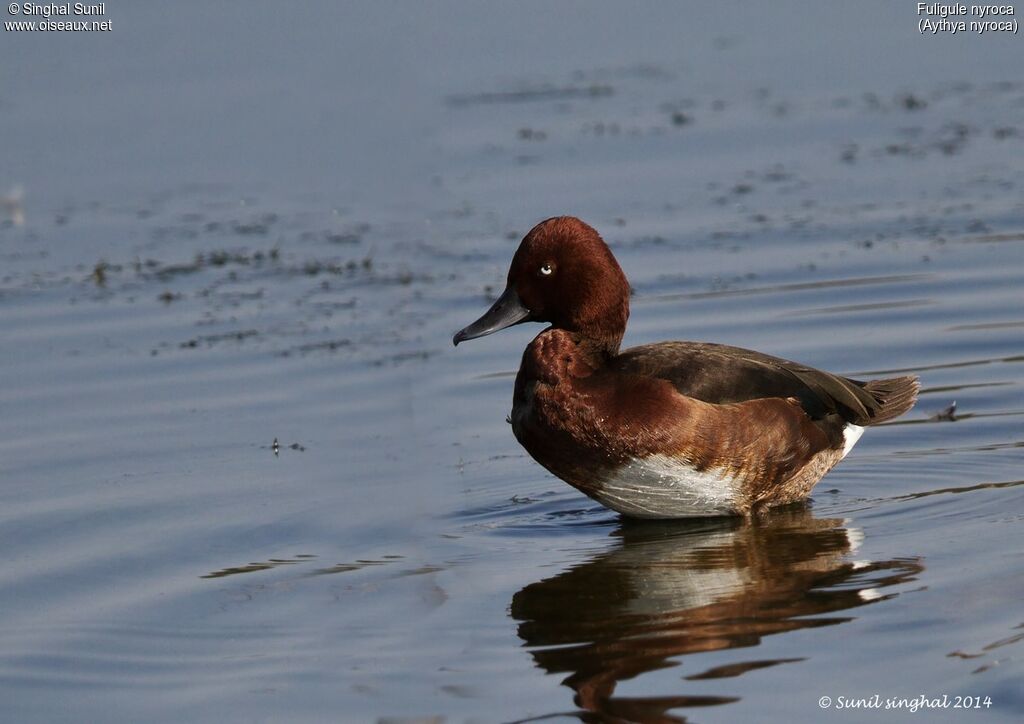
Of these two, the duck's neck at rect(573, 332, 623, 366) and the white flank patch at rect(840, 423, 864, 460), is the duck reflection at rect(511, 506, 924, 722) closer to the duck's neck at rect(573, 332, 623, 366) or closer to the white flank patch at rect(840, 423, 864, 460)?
the white flank patch at rect(840, 423, 864, 460)

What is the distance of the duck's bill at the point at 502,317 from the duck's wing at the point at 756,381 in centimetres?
45

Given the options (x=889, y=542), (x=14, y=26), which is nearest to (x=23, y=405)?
(x=889, y=542)

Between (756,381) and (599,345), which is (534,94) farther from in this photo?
(756,381)

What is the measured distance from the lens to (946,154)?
1171 centimetres

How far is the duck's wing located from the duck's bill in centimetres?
45

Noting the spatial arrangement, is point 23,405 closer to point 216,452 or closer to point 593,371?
point 216,452

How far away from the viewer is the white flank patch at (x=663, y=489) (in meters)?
6.22

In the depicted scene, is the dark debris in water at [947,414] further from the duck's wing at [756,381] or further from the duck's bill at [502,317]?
the duck's bill at [502,317]

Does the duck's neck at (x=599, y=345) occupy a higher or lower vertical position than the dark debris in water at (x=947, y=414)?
higher

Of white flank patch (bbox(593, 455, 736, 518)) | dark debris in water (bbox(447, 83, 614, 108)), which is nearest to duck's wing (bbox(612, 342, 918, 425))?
white flank patch (bbox(593, 455, 736, 518))

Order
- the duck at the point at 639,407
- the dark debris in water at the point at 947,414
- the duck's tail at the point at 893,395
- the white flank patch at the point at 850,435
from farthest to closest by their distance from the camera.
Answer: the dark debris in water at the point at 947,414, the duck's tail at the point at 893,395, the white flank patch at the point at 850,435, the duck at the point at 639,407

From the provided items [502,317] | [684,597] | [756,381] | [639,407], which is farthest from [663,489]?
[502,317]

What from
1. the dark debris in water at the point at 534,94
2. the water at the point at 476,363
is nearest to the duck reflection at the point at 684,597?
the water at the point at 476,363

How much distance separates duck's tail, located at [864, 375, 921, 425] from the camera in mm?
7090
